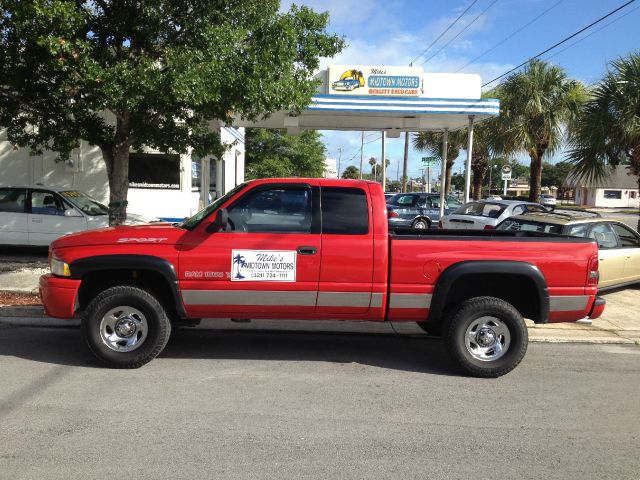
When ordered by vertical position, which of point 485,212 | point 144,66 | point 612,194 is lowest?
point 485,212

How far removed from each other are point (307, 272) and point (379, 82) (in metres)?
10.2

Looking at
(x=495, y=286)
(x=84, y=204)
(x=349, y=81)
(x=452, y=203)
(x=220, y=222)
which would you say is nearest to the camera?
(x=220, y=222)

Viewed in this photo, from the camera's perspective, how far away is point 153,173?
51.8 ft

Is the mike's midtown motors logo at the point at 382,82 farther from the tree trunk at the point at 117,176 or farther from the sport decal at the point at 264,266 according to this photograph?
the sport decal at the point at 264,266

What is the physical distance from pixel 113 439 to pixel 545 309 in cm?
403

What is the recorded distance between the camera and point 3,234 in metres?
10.8

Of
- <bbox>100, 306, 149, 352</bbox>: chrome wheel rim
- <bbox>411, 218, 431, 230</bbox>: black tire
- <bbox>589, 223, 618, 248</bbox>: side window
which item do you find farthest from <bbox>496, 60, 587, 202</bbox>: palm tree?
<bbox>100, 306, 149, 352</bbox>: chrome wheel rim

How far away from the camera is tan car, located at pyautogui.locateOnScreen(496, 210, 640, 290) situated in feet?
26.7

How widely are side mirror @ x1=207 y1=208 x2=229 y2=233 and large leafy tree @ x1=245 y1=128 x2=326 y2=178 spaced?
2830 centimetres

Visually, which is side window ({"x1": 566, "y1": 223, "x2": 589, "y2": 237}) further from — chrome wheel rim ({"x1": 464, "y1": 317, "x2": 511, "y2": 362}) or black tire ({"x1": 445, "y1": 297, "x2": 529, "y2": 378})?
chrome wheel rim ({"x1": 464, "y1": 317, "x2": 511, "y2": 362})

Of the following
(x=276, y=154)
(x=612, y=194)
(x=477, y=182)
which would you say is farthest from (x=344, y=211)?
(x=612, y=194)

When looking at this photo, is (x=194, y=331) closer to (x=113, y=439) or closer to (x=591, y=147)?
(x=113, y=439)

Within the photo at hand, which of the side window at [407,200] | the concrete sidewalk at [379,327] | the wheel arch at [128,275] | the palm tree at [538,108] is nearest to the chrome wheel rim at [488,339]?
the concrete sidewalk at [379,327]

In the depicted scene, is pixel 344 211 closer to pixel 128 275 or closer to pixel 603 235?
pixel 128 275
